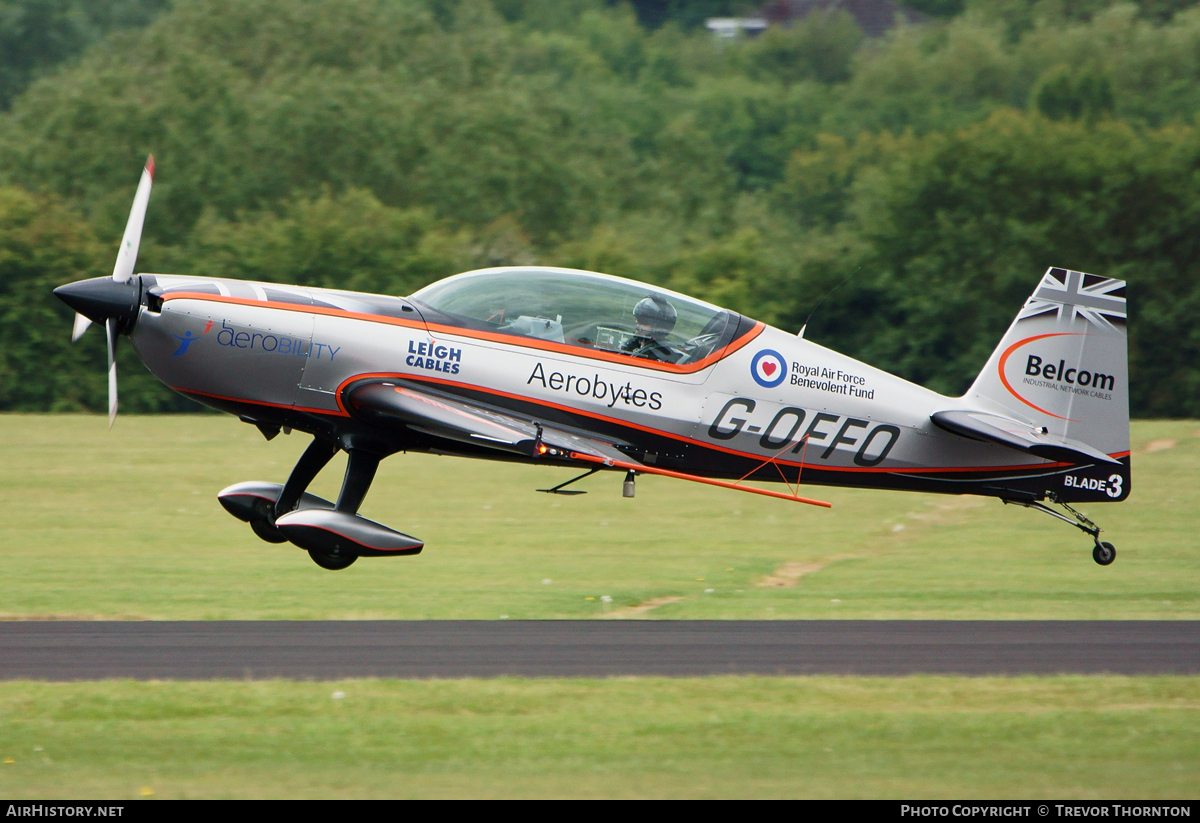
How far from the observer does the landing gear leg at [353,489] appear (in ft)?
38.7

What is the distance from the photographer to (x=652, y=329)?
38.9 ft

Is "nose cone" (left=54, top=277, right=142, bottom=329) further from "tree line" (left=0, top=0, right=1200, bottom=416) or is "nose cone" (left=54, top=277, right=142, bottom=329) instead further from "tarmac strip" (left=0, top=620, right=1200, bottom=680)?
"tree line" (left=0, top=0, right=1200, bottom=416)

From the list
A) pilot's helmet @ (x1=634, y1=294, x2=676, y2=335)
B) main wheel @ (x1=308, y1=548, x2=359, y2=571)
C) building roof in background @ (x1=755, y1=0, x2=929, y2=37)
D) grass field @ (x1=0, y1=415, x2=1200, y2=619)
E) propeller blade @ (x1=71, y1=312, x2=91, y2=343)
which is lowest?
grass field @ (x1=0, y1=415, x2=1200, y2=619)

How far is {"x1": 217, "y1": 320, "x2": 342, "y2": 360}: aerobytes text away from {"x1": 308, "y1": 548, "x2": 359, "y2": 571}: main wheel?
→ 162cm

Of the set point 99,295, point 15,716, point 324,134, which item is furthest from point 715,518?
point 324,134

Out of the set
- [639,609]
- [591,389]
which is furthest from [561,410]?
[639,609]

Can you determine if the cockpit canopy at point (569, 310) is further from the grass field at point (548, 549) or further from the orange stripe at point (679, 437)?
the grass field at point (548, 549)

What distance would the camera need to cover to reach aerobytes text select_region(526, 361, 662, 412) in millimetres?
11633

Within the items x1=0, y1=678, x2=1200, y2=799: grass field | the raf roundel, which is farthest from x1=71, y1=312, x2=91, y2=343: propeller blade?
the raf roundel

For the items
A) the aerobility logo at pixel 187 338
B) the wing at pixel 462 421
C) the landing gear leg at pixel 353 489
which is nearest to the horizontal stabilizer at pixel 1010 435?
the wing at pixel 462 421

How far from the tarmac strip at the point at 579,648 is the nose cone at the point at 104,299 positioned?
2.58 m

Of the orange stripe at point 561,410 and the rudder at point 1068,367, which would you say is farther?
the rudder at point 1068,367

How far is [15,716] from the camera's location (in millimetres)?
8836

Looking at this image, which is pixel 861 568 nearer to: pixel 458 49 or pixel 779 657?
pixel 779 657
